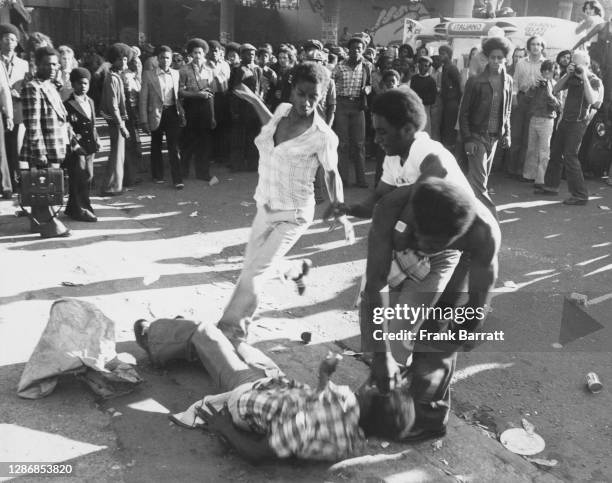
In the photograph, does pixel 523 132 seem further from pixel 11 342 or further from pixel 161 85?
pixel 11 342

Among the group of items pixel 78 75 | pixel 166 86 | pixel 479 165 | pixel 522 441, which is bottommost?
pixel 522 441

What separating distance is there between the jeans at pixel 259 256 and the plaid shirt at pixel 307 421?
1090 millimetres

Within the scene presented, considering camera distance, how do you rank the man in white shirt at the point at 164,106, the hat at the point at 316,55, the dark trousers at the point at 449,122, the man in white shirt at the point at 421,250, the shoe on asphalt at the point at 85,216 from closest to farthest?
the man in white shirt at the point at 421,250
the shoe on asphalt at the point at 85,216
the man in white shirt at the point at 164,106
the hat at the point at 316,55
the dark trousers at the point at 449,122

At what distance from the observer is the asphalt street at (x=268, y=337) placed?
10.8 ft

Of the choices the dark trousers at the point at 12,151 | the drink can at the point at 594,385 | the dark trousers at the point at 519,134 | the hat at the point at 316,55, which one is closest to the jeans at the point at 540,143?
the dark trousers at the point at 519,134

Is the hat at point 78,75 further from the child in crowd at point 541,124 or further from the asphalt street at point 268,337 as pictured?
the child in crowd at point 541,124

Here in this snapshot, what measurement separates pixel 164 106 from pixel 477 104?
12.9ft

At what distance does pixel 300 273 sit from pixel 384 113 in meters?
1.61

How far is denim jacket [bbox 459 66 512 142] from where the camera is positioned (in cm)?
748

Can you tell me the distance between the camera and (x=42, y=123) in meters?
6.30

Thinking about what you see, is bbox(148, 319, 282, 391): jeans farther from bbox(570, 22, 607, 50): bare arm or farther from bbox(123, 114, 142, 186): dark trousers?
bbox(570, 22, 607, 50): bare arm

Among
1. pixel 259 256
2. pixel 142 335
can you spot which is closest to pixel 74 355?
pixel 142 335

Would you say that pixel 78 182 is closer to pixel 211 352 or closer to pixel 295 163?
pixel 295 163

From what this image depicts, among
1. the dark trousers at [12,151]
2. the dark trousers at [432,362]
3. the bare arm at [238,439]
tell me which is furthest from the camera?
the dark trousers at [12,151]
